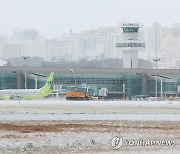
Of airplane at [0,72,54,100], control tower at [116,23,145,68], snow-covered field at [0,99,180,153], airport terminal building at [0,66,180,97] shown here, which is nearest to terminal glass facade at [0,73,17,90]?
airport terminal building at [0,66,180,97]

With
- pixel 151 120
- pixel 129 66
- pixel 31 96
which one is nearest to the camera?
pixel 151 120

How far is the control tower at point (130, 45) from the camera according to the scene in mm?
169750

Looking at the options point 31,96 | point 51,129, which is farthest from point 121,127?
point 31,96

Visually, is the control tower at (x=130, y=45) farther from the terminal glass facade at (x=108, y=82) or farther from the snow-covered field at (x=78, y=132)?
the snow-covered field at (x=78, y=132)

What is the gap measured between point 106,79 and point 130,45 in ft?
87.8

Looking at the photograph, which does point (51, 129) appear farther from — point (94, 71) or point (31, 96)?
point (94, 71)

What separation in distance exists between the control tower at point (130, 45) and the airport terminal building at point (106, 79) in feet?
70.1

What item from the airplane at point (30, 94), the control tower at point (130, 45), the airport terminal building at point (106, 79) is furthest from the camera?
the control tower at point (130, 45)

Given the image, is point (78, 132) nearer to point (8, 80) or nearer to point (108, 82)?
point (8, 80)

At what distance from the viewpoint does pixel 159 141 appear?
3425 cm

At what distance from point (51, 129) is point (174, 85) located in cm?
10528

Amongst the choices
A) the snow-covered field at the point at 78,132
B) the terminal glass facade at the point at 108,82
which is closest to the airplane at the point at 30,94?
the terminal glass facade at the point at 108,82

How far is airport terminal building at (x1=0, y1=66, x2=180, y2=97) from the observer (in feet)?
469

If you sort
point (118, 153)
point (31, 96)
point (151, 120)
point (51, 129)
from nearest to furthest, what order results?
1. point (118, 153)
2. point (51, 129)
3. point (151, 120)
4. point (31, 96)
